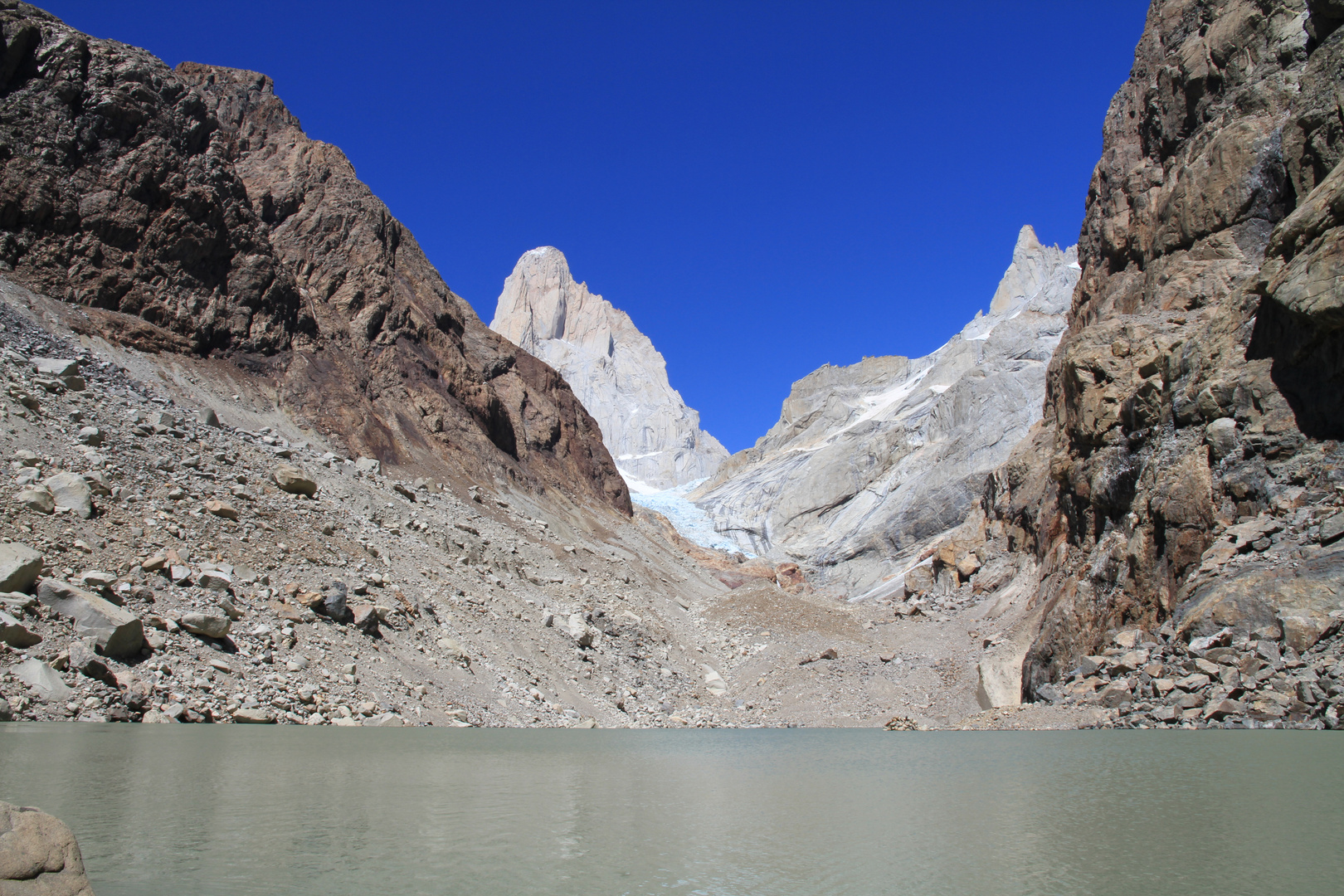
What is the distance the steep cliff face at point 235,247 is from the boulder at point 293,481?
10819mm

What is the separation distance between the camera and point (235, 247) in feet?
127

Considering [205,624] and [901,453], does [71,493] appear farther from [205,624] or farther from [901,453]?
A: [901,453]

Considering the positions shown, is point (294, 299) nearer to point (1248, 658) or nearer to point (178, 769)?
point (178, 769)

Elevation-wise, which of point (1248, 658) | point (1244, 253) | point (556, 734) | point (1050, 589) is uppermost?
point (1244, 253)

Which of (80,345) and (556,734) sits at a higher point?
(80,345)

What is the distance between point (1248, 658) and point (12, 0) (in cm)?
4633

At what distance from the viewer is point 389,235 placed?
52906 millimetres

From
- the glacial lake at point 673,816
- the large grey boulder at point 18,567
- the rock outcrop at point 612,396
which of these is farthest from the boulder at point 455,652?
the rock outcrop at point 612,396

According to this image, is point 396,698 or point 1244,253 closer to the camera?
point 396,698

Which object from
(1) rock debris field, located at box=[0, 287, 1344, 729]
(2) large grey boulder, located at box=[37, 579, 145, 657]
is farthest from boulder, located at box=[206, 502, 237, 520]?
(2) large grey boulder, located at box=[37, 579, 145, 657]

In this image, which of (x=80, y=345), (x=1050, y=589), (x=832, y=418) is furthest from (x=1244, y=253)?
(x=832, y=418)

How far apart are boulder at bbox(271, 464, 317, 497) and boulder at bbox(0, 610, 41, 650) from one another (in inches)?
494

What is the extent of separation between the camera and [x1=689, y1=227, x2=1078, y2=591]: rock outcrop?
242 ft

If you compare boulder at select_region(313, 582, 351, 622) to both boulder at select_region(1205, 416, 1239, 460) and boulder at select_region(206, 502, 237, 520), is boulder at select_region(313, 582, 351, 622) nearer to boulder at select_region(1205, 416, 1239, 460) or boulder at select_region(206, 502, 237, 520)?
boulder at select_region(206, 502, 237, 520)
